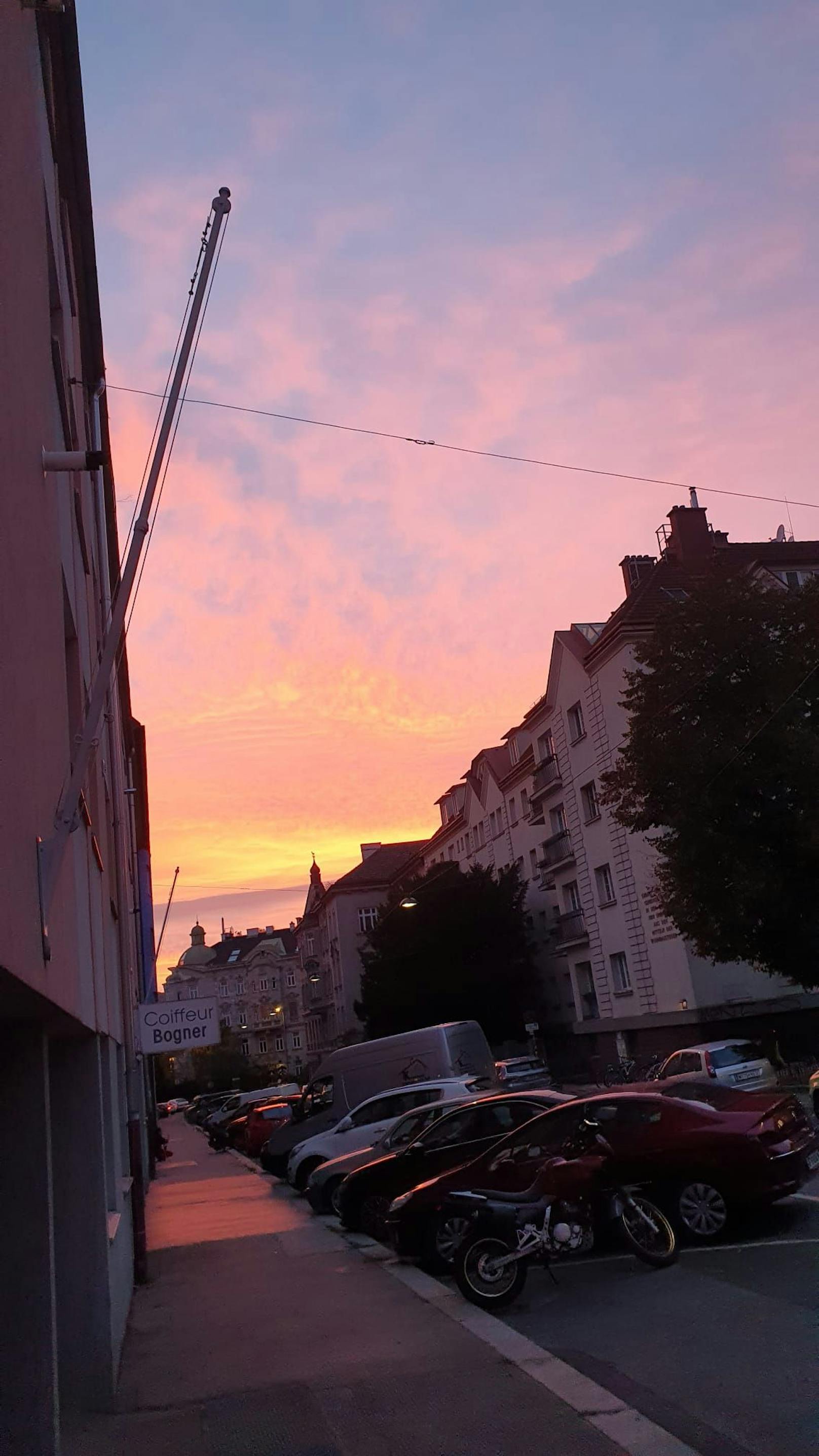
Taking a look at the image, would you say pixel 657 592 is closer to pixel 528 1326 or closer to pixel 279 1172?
pixel 279 1172

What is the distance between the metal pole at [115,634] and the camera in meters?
4.89

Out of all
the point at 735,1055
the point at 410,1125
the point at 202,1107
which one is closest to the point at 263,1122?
the point at 735,1055

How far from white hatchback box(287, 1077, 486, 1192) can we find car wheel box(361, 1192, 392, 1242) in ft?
7.91

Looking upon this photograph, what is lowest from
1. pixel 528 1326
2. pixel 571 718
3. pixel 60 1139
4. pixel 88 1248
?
pixel 528 1326

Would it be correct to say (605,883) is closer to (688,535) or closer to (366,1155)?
(688,535)

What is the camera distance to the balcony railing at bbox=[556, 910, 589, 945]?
45.9 meters

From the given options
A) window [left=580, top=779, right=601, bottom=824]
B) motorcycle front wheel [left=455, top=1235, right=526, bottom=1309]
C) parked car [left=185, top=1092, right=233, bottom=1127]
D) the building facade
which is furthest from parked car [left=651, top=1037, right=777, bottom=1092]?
parked car [left=185, top=1092, right=233, bottom=1127]

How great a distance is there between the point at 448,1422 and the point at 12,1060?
360 centimetres

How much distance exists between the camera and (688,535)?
139 ft

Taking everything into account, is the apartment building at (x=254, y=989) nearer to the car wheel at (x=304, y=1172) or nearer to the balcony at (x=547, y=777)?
the balcony at (x=547, y=777)

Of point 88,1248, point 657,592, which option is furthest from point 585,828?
point 88,1248

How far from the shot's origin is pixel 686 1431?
21.4 ft

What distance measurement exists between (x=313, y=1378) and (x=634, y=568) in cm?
3754

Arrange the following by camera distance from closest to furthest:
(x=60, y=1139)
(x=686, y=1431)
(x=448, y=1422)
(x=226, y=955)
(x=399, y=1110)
→ 1. (x=686, y=1431)
2. (x=448, y=1422)
3. (x=60, y=1139)
4. (x=399, y=1110)
5. (x=226, y=955)
